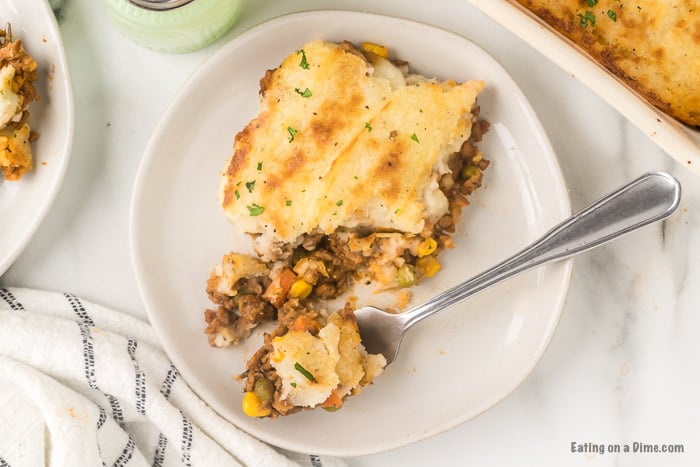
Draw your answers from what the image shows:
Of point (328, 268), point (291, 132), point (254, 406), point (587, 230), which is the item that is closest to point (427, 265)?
point (328, 268)

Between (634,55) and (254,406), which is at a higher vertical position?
(634,55)

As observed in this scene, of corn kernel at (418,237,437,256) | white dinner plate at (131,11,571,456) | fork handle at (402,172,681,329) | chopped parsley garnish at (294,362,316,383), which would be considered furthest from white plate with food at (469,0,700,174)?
chopped parsley garnish at (294,362,316,383)

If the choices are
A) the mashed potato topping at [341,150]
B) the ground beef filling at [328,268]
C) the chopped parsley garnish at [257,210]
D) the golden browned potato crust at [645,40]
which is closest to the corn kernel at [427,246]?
the ground beef filling at [328,268]

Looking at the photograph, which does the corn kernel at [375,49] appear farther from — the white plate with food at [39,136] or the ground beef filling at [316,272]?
the white plate with food at [39,136]

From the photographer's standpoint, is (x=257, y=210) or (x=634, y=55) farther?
(x=257, y=210)

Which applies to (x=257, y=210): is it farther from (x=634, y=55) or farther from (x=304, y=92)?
(x=634, y=55)

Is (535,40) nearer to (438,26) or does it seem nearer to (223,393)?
(438,26)

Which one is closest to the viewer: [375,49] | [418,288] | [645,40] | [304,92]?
[645,40]
